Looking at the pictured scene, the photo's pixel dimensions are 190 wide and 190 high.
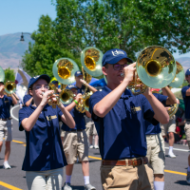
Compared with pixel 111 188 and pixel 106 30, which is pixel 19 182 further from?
pixel 106 30

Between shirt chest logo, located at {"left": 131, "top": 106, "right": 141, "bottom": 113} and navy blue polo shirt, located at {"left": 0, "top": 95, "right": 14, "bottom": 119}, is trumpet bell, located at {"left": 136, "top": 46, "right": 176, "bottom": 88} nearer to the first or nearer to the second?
shirt chest logo, located at {"left": 131, "top": 106, "right": 141, "bottom": 113}

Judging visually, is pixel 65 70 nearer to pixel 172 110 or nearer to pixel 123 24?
pixel 172 110

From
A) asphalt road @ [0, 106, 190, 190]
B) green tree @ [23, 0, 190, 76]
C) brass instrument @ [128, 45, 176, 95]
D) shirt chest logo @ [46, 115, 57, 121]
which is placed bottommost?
asphalt road @ [0, 106, 190, 190]

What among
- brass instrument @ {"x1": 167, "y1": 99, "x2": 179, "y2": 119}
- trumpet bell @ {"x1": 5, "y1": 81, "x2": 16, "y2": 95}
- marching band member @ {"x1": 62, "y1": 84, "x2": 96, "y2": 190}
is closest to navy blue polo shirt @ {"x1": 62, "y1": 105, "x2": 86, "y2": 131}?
marching band member @ {"x1": 62, "y1": 84, "x2": 96, "y2": 190}

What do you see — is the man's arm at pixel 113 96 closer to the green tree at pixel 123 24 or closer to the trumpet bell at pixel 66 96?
the trumpet bell at pixel 66 96

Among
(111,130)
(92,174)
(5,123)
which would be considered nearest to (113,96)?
(111,130)

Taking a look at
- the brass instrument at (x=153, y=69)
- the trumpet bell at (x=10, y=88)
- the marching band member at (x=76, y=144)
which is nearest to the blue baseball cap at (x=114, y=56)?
the brass instrument at (x=153, y=69)

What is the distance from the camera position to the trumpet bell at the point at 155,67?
2723mm

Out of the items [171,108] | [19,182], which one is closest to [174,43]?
[171,108]

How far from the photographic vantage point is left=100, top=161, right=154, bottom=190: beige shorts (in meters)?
2.72

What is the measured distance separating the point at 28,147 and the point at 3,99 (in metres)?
4.59

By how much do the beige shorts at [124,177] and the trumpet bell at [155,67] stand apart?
0.76 metres

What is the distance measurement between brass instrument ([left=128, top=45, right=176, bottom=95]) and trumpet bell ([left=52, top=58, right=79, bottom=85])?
17.5 feet

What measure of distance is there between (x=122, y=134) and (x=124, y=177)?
0.37m
